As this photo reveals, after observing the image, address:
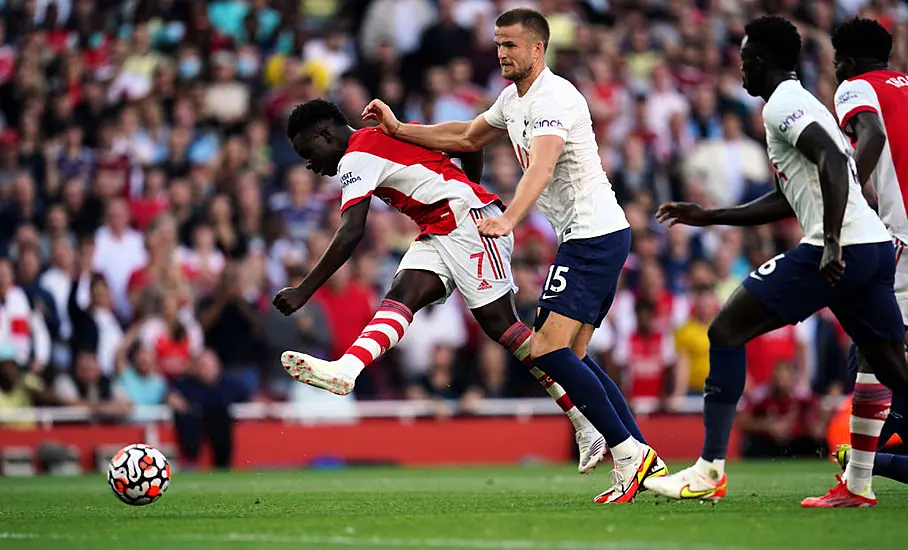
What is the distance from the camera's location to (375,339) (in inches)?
370

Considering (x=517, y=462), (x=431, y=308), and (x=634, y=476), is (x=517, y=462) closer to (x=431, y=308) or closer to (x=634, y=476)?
(x=431, y=308)

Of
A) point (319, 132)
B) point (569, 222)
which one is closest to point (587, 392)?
point (569, 222)

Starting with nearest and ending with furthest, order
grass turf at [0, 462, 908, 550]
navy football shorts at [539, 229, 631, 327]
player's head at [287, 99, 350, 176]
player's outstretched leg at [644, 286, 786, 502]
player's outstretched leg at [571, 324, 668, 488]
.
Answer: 1. grass turf at [0, 462, 908, 550]
2. player's outstretched leg at [644, 286, 786, 502]
3. navy football shorts at [539, 229, 631, 327]
4. player's outstretched leg at [571, 324, 668, 488]
5. player's head at [287, 99, 350, 176]

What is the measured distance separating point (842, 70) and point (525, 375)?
8.52 meters

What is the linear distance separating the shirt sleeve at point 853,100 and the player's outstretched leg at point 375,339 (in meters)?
2.85

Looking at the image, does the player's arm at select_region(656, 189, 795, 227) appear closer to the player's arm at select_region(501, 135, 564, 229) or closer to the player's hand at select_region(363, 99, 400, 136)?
the player's arm at select_region(501, 135, 564, 229)

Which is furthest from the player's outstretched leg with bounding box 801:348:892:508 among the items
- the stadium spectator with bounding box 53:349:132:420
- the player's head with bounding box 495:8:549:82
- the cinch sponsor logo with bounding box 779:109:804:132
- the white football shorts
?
the stadium spectator with bounding box 53:349:132:420

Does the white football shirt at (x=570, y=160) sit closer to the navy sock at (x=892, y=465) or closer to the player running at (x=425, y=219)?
the player running at (x=425, y=219)

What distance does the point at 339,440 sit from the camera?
53.9 ft

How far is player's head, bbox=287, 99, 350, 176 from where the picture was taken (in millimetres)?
9922

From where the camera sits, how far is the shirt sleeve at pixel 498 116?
9.55 m

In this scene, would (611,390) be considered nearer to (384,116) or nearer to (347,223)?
(347,223)

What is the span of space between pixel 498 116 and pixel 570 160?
0.76 meters

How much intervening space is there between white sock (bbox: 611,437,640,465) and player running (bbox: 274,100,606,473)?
636mm
